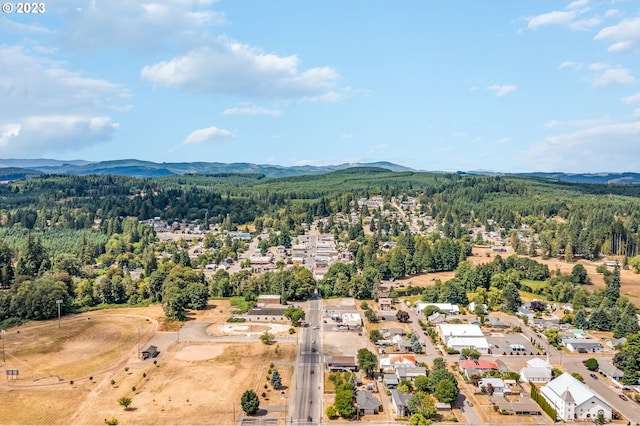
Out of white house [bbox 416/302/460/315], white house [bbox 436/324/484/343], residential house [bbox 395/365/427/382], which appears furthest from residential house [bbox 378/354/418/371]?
white house [bbox 416/302/460/315]

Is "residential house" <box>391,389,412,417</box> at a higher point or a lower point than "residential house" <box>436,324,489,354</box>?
lower

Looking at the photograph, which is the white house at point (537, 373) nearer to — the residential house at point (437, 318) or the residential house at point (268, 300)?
the residential house at point (437, 318)

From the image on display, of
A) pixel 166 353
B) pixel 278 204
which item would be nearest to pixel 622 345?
pixel 166 353

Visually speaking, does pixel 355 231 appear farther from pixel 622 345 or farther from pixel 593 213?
pixel 622 345

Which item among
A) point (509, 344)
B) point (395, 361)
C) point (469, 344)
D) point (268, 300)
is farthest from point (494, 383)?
point (268, 300)

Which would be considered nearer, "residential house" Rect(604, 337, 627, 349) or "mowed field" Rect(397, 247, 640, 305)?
"residential house" Rect(604, 337, 627, 349)

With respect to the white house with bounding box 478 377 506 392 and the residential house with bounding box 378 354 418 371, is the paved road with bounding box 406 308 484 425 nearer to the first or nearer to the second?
the white house with bounding box 478 377 506 392

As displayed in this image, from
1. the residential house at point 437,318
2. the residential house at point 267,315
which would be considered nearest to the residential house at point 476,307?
the residential house at point 437,318
